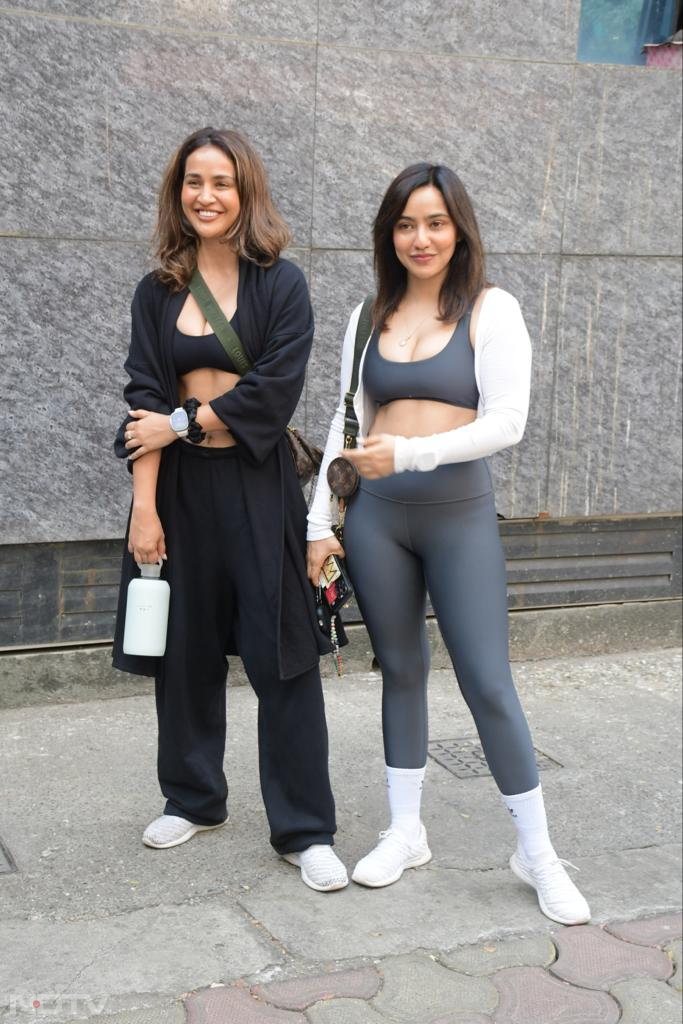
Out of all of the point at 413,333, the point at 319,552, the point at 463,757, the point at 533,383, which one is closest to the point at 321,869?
the point at 319,552

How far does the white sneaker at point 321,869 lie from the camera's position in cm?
377

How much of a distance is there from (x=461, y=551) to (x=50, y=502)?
2039 mm

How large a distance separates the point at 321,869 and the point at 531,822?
0.62 m

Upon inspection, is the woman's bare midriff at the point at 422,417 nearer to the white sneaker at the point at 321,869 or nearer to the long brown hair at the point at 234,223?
the long brown hair at the point at 234,223

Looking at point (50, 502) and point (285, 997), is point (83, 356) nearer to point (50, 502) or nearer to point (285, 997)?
point (50, 502)

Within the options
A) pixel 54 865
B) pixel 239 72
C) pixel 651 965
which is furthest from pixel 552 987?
pixel 239 72

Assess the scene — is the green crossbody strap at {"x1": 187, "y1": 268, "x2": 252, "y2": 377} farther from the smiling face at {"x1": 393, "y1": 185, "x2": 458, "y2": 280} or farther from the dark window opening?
the dark window opening

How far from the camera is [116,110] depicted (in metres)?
4.90

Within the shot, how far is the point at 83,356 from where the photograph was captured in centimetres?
500

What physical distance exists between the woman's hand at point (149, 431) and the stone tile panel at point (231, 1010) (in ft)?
4.73

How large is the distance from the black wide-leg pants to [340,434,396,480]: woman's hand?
0.48m

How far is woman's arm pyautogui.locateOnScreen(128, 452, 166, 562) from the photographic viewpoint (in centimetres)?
373

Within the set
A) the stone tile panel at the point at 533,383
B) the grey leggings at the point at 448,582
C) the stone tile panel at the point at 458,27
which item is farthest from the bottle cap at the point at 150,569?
the stone tile panel at the point at 458,27

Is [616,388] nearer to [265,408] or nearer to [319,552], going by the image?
[319,552]
